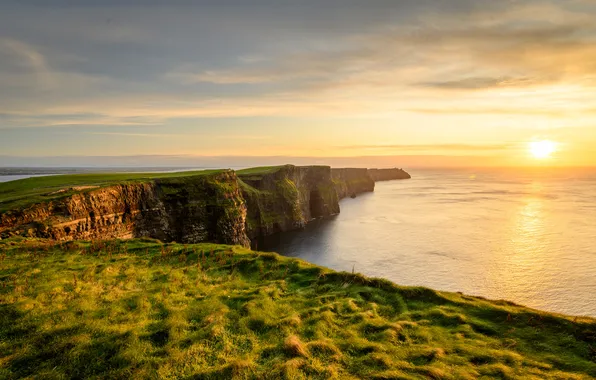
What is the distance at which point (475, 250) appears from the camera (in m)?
68.4

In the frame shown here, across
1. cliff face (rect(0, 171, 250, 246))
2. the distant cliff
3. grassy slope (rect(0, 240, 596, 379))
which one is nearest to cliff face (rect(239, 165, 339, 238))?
the distant cliff

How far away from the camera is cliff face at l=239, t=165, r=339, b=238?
86.9 meters

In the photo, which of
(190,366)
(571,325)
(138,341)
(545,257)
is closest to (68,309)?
(138,341)

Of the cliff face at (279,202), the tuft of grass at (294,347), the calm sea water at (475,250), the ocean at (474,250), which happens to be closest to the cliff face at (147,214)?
the cliff face at (279,202)

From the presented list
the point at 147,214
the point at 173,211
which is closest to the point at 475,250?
the point at 173,211

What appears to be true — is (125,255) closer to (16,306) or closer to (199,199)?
(16,306)

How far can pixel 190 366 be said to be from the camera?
11078 millimetres

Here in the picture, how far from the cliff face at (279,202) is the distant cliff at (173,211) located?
0.29 metres

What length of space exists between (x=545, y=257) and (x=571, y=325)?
197 ft

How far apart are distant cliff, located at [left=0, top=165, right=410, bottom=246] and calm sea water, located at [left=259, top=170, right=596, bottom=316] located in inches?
438

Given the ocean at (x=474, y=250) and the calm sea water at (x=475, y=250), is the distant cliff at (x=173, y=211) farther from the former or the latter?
the calm sea water at (x=475, y=250)

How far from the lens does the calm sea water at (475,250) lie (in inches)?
1845

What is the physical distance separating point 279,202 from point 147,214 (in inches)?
1984

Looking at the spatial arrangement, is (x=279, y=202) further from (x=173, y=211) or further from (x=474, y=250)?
(x=474, y=250)
